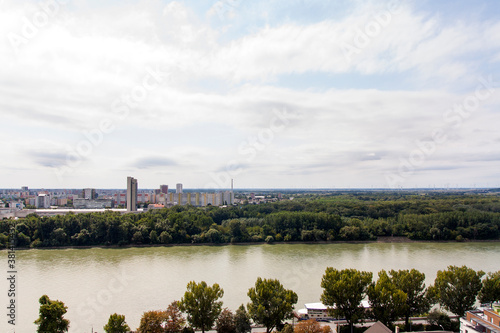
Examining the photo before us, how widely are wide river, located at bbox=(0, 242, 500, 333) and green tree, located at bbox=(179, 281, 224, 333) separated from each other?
123 centimetres

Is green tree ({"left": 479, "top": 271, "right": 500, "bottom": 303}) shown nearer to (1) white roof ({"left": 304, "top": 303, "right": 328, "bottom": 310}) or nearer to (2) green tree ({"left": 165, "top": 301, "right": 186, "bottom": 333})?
(1) white roof ({"left": 304, "top": 303, "right": 328, "bottom": 310})

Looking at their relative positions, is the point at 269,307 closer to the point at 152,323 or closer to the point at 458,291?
the point at 152,323

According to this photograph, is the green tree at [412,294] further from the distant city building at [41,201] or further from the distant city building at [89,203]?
the distant city building at [41,201]

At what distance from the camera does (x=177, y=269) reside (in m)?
10.1

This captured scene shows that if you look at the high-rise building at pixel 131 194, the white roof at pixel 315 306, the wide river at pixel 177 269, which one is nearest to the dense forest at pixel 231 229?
the wide river at pixel 177 269

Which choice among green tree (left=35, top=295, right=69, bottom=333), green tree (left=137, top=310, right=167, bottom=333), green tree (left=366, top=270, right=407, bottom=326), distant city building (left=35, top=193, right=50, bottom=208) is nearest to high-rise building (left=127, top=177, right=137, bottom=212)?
distant city building (left=35, top=193, right=50, bottom=208)

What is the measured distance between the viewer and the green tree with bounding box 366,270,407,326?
5.65 m

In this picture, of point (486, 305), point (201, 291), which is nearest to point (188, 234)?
point (201, 291)

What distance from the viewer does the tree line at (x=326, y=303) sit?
17.5 ft

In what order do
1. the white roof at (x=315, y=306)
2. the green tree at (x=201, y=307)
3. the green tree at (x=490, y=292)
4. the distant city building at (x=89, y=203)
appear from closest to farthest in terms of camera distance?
the green tree at (x=201, y=307)
the green tree at (x=490, y=292)
the white roof at (x=315, y=306)
the distant city building at (x=89, y=203)

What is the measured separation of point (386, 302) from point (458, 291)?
5.26 ft

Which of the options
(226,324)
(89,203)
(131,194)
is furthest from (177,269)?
(89,203)

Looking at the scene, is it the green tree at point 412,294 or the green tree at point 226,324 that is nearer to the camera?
the green tree at point 226,324

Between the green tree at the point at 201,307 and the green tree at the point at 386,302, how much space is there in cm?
286
